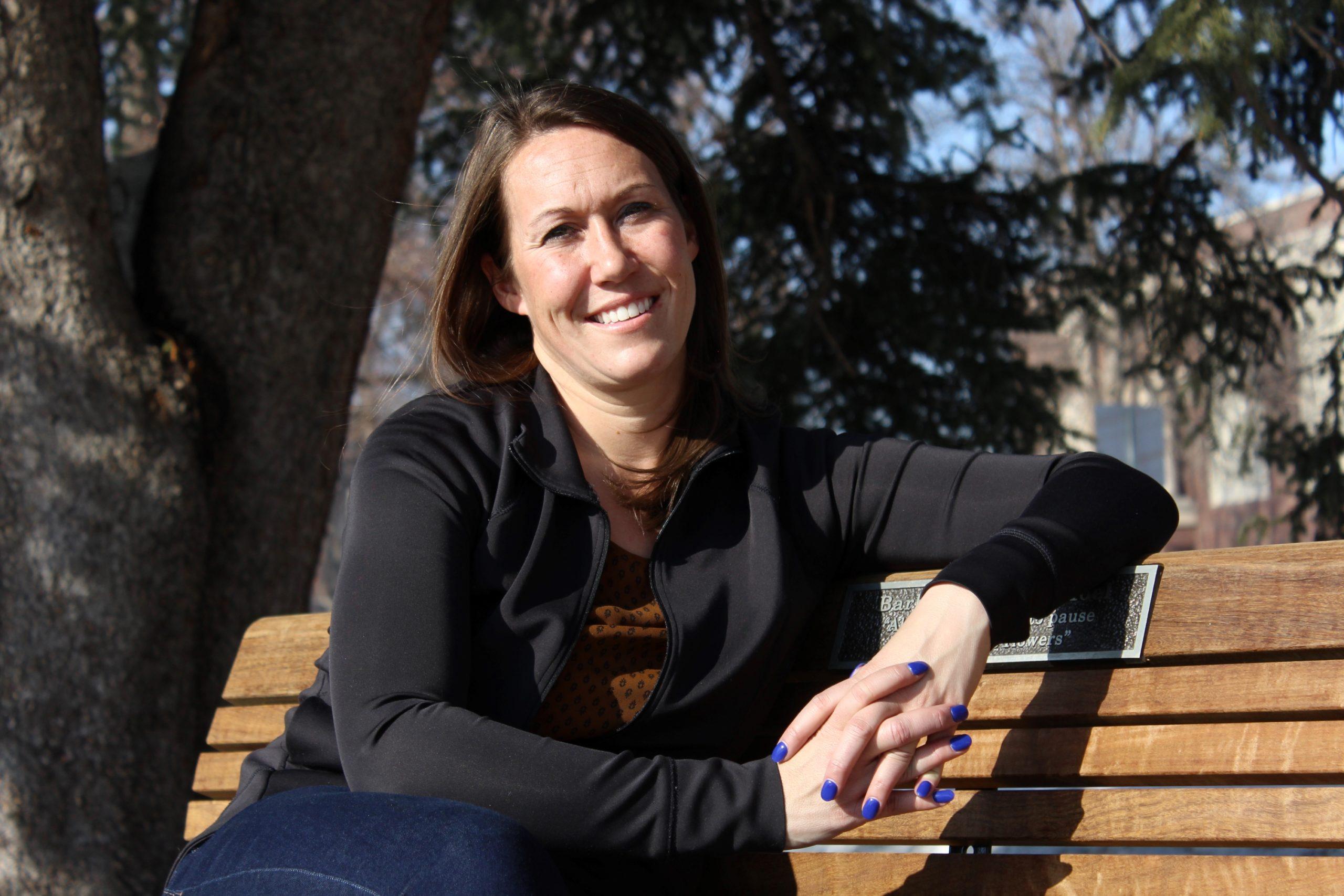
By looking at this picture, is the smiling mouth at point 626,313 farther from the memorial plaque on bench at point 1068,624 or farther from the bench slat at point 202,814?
the bench slat at point 202,814

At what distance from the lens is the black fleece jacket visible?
1.77 m

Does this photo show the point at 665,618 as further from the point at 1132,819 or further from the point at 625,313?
the point at 1132,819

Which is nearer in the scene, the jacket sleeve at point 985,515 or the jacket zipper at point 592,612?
the jacket sleeve at point 985,515

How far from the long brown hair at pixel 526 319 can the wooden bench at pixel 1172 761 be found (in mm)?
470

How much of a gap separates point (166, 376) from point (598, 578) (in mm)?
2478

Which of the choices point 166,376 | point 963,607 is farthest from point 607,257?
point 166,376

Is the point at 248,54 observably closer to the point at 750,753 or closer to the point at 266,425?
the point at 266,425

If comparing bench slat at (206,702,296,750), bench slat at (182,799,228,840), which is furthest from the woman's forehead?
bench slat at (182,799,228,840)

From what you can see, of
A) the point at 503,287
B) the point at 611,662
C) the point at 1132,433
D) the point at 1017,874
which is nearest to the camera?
the point at 1017,874

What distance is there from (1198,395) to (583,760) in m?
5.19

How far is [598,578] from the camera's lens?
2.09m

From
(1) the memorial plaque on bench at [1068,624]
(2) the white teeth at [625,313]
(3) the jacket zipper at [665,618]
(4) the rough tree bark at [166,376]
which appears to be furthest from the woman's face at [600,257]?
(4) the rough tree bark at [166,376]

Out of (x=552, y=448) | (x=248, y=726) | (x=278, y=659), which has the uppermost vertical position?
(x=552, y=448)

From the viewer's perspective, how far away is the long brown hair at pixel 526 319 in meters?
2.31
